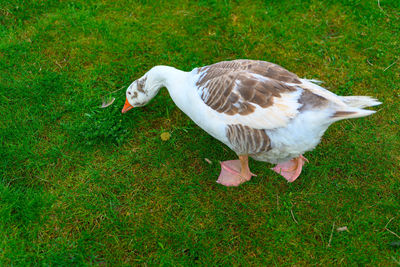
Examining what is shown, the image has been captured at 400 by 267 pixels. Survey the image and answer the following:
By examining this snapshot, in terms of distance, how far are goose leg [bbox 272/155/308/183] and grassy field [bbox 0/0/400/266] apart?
0.27 ft

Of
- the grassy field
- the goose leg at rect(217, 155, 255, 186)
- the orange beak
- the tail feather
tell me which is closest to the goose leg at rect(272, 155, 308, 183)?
the grassy field

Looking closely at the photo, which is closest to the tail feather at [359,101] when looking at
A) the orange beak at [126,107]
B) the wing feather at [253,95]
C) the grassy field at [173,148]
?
the wing feather at [253,95]

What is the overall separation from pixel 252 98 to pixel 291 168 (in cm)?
109

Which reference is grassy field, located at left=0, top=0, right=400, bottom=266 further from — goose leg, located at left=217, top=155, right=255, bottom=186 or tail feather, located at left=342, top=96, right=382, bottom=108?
tail feather, located at left=342, top=96, right=382, bottom=108

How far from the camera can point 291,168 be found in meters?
3.04

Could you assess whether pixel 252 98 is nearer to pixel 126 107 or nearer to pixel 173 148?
pixel 173 148

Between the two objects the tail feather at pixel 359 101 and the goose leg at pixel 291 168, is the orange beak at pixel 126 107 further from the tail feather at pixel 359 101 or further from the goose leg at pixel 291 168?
the tail feather at pixel 359 101

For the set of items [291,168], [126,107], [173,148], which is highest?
[126,107]

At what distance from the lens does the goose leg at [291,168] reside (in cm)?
297

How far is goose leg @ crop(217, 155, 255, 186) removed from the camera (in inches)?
116

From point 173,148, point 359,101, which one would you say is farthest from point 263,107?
point 173,148

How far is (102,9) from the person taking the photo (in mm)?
4312

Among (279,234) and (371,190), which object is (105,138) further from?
(371,190)

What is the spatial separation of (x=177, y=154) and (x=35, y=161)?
154 cm
